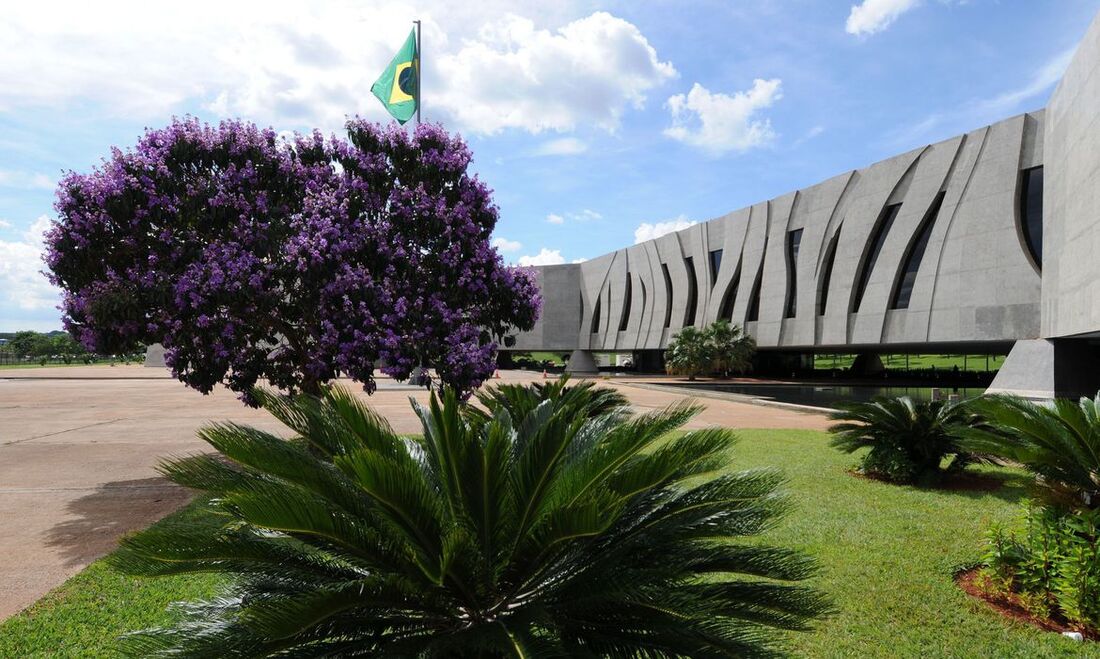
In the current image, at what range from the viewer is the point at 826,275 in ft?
107

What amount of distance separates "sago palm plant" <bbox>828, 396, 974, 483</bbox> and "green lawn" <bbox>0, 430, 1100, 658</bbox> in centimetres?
103

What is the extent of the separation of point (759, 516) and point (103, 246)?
1061cm

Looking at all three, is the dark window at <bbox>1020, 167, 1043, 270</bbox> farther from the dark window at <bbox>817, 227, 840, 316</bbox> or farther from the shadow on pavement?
the shadow on pavement

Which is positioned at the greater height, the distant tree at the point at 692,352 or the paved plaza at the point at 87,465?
the distant tree at the point at 692,352

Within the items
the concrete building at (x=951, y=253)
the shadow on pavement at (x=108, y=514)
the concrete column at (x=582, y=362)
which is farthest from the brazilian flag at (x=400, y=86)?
the concrete column at (x=582, y=362)

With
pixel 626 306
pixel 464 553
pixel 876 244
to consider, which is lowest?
pixel 464 553

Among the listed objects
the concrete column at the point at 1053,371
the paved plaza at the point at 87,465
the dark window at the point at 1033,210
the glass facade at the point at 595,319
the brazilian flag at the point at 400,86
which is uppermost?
the brazilian flag at the point at 400,86

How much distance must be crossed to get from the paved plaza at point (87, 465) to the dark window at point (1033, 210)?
33.8ft

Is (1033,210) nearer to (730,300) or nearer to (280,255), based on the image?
(730,300)

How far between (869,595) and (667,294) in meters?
44.2

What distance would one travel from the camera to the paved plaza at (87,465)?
7.22m

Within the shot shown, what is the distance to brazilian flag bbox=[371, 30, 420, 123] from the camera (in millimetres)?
19984

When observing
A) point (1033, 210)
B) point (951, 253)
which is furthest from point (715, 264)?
point (1033, 210)

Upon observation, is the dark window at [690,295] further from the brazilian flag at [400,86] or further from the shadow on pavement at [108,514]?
the shadow on pavement at [108,514]
